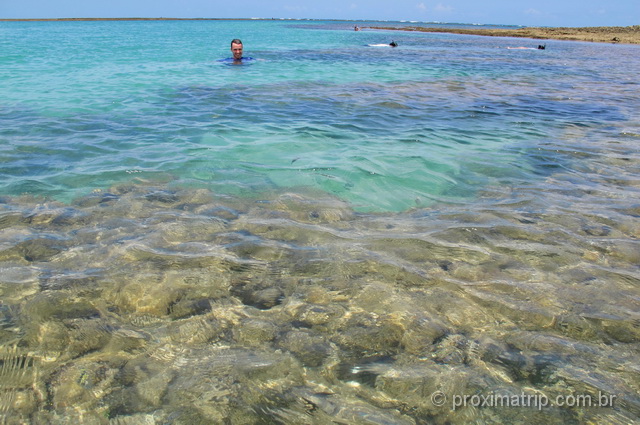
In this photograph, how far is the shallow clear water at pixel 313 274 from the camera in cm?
245

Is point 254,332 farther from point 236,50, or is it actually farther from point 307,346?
point 236,50

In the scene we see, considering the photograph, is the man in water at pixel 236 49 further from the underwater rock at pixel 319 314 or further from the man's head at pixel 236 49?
the underwater rock at pixel 319 314

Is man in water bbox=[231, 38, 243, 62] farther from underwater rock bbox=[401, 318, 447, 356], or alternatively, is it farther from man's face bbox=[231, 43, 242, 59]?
underwater rock bbox=[401, 318, 447, 356]

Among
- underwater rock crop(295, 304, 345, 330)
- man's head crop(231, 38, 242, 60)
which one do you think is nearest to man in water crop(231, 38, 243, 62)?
man's head crop(231, 38, 242, 60)

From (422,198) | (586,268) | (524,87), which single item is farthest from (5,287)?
(524,87)

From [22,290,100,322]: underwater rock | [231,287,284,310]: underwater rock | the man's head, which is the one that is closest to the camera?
[22,290,100,322]: underwater rock

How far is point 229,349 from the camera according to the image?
110 inches

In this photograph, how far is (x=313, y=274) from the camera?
3.71 m

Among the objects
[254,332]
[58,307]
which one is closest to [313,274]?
[254,332]

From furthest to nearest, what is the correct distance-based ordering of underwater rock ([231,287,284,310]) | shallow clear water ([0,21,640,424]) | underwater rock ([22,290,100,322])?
underwater rock ([231,287,284,310]) < underwater rock ([22,290,100,322]) < shallow clear water ([0,21,640,424])

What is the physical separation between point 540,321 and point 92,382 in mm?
3178

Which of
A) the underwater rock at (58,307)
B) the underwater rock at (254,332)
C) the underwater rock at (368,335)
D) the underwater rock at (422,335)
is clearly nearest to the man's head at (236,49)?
the underwater rock at (58,307)

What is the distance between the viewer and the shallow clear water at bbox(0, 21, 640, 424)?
2.45 meters

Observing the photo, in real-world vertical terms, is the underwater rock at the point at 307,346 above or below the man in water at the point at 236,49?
below
